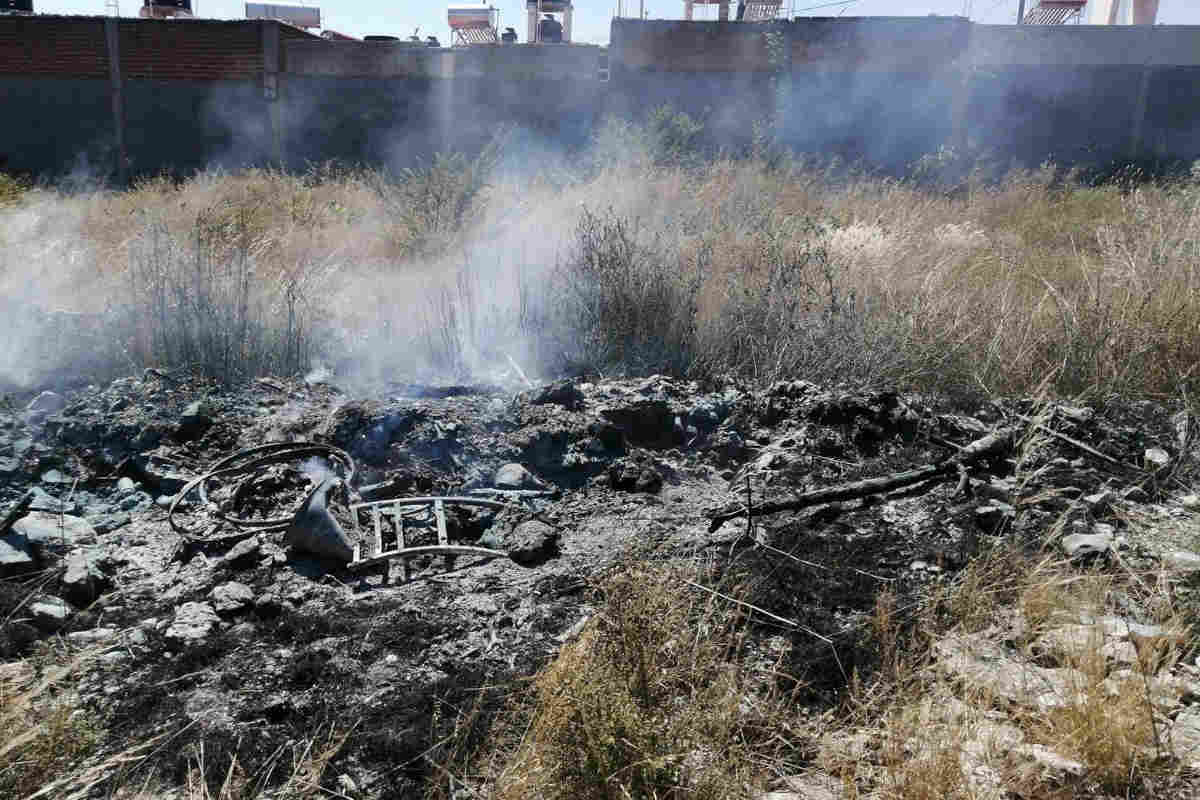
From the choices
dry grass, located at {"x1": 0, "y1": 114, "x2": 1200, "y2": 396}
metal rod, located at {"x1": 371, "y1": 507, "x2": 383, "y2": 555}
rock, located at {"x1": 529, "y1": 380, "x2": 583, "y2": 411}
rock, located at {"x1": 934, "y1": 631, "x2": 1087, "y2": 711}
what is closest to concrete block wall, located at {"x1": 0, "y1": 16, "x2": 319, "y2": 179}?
dry grass, located at {"x1": 0, "y1": 114, "x2": 1200, "y2": 396}

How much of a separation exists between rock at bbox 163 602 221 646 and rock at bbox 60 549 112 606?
0.38 metres

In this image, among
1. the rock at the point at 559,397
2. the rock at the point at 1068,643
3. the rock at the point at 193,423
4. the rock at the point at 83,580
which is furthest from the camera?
the rock at the point at 559,397

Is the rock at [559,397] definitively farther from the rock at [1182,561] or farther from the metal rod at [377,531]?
the rock at [1182,561]

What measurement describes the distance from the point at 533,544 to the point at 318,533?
0.82 metres

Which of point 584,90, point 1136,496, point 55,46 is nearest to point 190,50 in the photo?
point 55,46

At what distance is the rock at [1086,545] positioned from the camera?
3078 millimetres

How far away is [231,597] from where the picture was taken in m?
3.00

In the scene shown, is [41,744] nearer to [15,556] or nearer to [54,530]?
[15,556]

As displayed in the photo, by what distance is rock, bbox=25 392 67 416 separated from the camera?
4426 millimetres

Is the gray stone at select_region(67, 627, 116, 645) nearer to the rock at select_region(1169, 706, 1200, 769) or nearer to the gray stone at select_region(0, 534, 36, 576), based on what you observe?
the gray stone at select_region(0, 534, 36, 576)

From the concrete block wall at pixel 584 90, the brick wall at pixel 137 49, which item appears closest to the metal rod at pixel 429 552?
the concrete block wall at pixel 584 90

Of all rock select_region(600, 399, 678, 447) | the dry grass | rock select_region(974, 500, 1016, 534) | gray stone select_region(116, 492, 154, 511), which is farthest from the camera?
the dry grass

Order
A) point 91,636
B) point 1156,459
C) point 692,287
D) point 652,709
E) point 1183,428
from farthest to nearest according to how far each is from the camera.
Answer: point 692,287, point 1183,428, point 1156,459, point 91,636, point 652,709

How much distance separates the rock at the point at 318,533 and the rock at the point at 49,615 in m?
0.76
